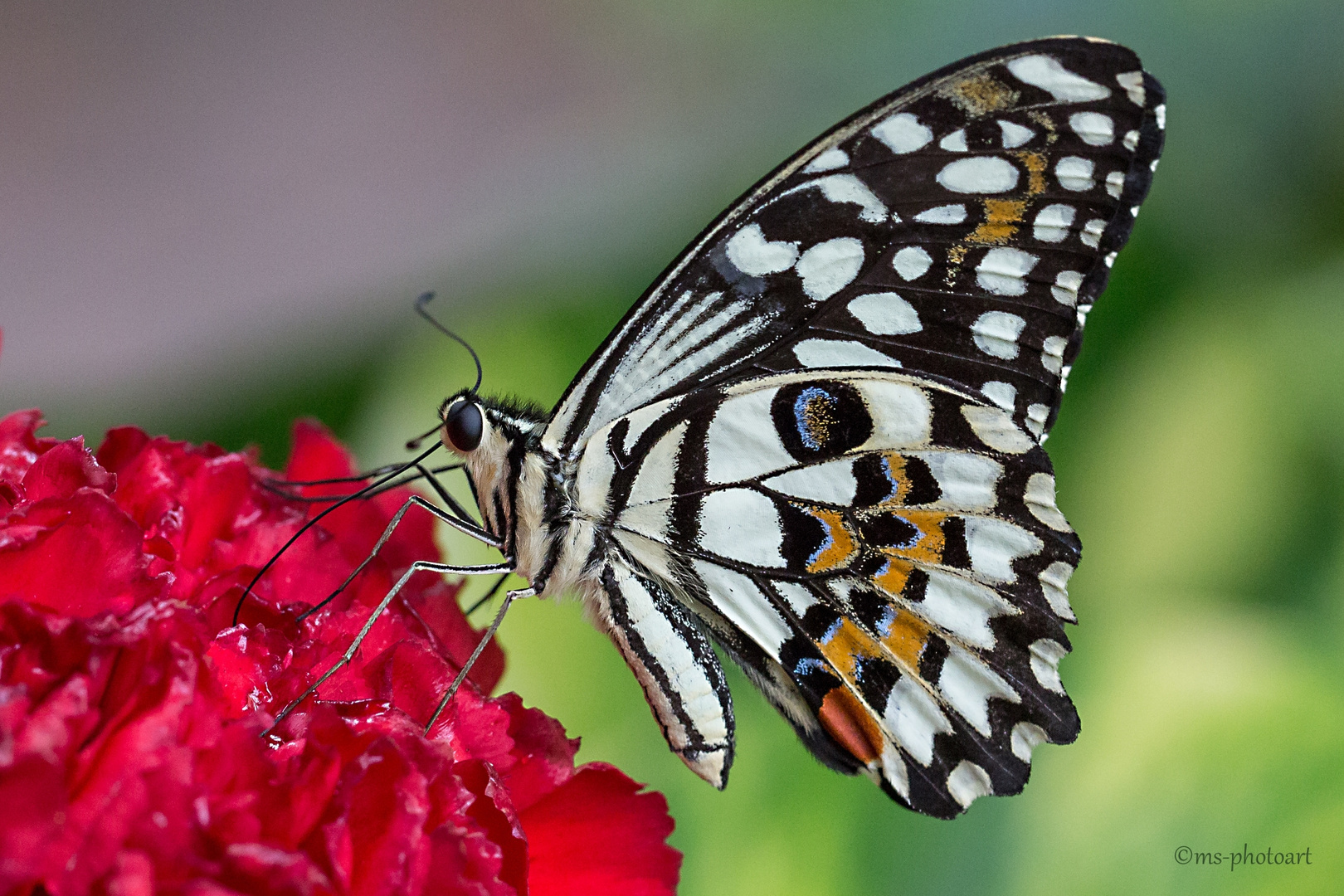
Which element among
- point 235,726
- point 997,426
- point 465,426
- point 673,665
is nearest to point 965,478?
point 997,426

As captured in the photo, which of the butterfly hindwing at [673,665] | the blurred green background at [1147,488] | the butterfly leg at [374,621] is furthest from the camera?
the blurred green background at [1147,488]

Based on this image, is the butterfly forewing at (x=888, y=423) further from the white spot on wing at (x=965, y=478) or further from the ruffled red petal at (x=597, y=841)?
the ruffled red petal at (x=597, y=841)

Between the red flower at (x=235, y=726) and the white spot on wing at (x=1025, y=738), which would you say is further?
the white spot on wing at (x=1025, y=738)

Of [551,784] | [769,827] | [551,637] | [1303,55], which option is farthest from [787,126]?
[551,784]

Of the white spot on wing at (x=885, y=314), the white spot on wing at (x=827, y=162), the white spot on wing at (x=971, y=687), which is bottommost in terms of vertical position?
the white spot on wing at (x=971, y=687)

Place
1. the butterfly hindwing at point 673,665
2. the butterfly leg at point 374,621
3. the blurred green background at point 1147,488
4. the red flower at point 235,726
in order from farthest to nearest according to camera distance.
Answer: the blurred green background at point 1147,488
the butterfly hindwing at point 673,665
the butterfly leg at point 374,621
the red flower at point 235,726

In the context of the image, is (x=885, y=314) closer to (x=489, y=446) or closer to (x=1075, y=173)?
(x=1075, y=173)

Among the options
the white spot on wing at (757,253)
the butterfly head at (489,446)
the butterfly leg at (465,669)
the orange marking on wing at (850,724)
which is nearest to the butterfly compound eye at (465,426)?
the butterfly head at (489,446)

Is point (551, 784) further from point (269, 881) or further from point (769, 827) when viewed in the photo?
point (769, 827)
